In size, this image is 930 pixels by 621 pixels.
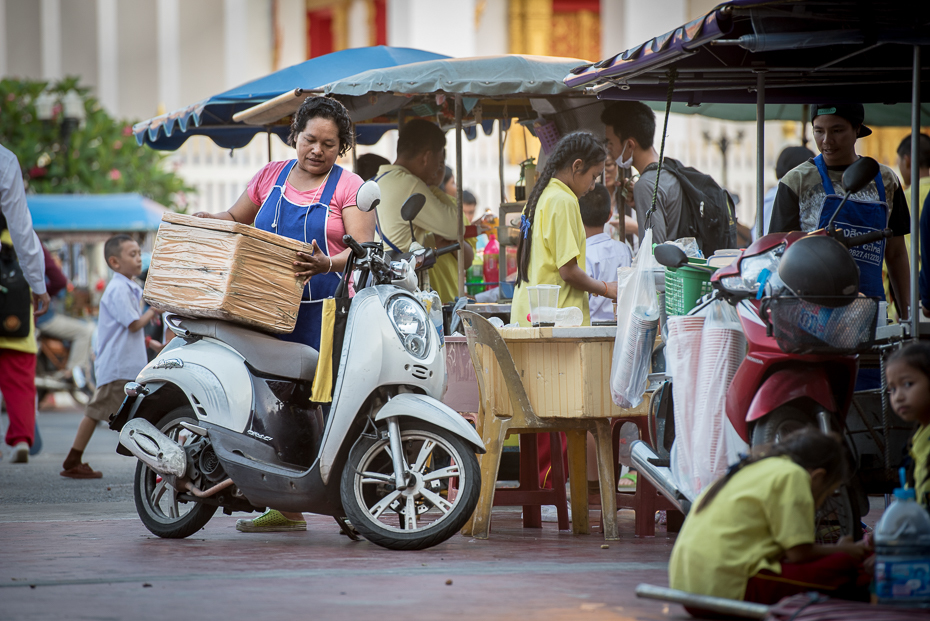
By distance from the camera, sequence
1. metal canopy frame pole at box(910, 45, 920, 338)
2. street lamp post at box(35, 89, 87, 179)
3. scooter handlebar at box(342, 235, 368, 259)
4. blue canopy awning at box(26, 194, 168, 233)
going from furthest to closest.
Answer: street lamp post at box(35, 89, 87, 179) → blue canopy awning at box(26, 194, 168, 233) → scooter handlebar at box(342, 235, 368, 259) → metal canopy frame pole at box(910, 45, 920, 338)

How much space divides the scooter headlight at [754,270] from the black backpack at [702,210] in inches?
87.2

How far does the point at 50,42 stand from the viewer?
2366 centimetres

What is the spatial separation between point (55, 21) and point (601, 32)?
1049cm

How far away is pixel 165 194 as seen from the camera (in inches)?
773

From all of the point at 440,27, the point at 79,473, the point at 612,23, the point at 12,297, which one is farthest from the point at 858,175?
the point at 612,23

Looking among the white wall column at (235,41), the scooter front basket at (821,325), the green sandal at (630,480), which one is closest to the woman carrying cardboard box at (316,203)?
the scooter front basket at (821,325)

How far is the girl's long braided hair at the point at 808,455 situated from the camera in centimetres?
384

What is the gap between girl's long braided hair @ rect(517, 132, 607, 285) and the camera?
249 inches

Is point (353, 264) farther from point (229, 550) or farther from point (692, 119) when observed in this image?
point (692, 119)

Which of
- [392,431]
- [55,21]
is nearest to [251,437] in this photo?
[392,431]

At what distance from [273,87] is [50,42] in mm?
15284

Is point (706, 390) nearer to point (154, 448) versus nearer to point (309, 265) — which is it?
point (309, 265)

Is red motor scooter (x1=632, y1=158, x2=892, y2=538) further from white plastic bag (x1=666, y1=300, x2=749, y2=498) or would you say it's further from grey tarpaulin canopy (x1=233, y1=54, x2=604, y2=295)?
grey tarpaulin canopy (x1=233, y1=54, x2=604, y2=295)

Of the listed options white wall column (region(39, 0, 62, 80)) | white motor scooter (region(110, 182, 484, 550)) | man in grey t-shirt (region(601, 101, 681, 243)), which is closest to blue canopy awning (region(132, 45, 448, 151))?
man in grey t-shirt (region(601, 101, 681, 243))
